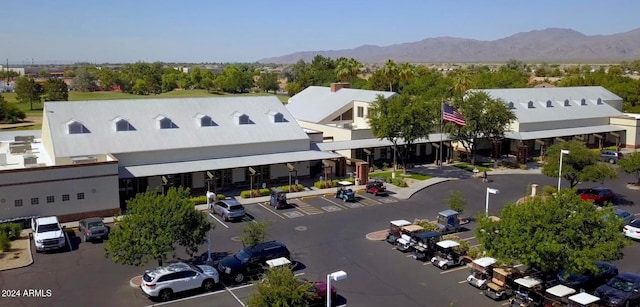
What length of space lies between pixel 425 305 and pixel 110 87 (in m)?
173

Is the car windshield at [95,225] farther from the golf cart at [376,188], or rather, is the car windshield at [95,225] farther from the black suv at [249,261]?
the golf cart at [376,188]

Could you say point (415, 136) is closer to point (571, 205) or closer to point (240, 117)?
point (240, 117)

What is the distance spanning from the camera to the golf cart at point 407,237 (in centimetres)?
3284

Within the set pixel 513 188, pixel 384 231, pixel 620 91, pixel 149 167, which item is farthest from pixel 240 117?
pixel 620 91

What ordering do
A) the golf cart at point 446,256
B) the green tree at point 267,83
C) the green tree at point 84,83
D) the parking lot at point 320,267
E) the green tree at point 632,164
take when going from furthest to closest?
the green tree at point 267,83 < the green tree at point 84,83 < the green tree at point 632,164 < the golf cart at point 446,256 < the parking lot at point 320,267

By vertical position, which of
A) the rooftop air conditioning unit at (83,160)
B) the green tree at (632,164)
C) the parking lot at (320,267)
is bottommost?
the parking lot at (320,267)

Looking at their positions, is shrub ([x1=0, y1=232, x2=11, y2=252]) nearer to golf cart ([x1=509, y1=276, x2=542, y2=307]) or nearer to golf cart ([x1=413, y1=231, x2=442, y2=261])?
golf cart ([x1=413, y1=231, x2=442, y2=261])

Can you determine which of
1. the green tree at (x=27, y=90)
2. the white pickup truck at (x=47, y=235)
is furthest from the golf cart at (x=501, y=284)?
the green tree at (x=27, y=90)

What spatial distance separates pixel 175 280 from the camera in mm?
26094

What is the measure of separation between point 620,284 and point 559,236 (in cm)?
443

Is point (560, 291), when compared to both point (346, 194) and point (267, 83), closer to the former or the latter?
point (346, 194)

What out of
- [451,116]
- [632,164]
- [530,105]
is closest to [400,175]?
[451,116]

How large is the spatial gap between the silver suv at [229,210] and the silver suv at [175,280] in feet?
37.6

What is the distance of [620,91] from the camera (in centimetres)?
8600
